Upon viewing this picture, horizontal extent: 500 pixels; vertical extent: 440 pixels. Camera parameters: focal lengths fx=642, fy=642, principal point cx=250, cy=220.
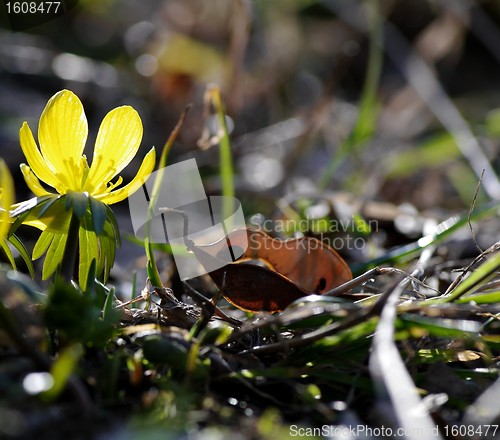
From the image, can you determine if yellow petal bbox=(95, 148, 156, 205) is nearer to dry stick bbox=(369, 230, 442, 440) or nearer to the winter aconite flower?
the winter aconite flower

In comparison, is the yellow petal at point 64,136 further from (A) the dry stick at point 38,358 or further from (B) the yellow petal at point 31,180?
(A) the dry stick at point 38,358

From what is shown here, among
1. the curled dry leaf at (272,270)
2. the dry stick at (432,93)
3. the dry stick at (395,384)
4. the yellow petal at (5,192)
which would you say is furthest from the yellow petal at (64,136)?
the dry stick at (432,93)

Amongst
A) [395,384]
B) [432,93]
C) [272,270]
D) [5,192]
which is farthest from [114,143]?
[432,93]

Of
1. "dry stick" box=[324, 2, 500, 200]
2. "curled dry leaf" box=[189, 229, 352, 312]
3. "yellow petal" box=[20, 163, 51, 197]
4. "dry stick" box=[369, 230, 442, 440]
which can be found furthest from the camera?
"dry stick" box=[324, 2, 500, 200]

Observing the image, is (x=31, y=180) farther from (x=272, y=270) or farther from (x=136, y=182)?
(x=272, y=270)

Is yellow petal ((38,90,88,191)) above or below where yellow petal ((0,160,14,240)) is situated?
above

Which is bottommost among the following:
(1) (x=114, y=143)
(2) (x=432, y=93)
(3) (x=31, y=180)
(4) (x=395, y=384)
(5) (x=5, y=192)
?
(4) (x=395, y=384)

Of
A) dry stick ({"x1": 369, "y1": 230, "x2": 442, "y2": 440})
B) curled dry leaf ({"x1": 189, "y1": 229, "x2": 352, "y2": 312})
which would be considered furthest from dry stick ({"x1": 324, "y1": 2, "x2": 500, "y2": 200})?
dry stick ({"x1": 369, "y1": 230, "x2": 442, "y2": 440})
